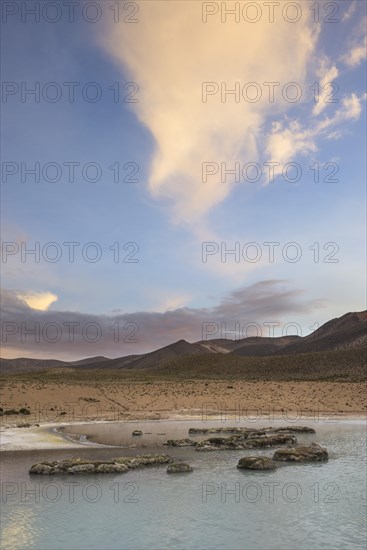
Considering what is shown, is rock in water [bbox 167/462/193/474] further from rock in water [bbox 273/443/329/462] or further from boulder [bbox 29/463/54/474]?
rock in water [bbox 273/443/329/462]

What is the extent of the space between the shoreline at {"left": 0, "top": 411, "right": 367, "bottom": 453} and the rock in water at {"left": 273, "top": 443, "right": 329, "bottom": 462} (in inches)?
394

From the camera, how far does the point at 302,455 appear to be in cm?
2770

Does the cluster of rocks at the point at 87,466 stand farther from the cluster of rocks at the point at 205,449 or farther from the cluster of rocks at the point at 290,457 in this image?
the cluster of rocks at the point at 290,457

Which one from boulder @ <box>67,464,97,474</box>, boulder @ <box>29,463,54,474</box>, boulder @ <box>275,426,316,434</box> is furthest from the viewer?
boulder @ <box>275,426,316,434</box>

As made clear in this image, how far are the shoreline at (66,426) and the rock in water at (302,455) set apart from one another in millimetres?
9998

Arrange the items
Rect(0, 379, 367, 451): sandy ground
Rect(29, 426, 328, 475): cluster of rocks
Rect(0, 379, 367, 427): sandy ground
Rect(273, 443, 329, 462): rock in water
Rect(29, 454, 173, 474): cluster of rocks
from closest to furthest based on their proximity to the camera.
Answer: Rect(29, 454, 173, 474): cluster of rocks, Rect(29, 426, 328, 475): cluster of rocks, Rect(273, 443, 329, 462): rock in water, Rect(0, 379, 367, 451): sandy ground, Rect(0, 379, 367, 427): sandy ground

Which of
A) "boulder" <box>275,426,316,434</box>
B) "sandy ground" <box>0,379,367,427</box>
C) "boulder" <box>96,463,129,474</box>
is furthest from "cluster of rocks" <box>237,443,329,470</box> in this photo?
"sandy ground" <box>0,379,367,427</box>

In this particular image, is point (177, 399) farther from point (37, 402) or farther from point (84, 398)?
Result: point (37, 402)

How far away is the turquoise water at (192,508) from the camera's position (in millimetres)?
15602

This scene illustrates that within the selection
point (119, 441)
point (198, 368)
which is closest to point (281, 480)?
point (119, 441)

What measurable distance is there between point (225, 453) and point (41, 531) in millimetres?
15617

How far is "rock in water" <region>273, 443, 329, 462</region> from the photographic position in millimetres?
27484

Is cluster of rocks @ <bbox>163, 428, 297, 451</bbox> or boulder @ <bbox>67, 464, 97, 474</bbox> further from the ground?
boulder @ <bbox>67, 464, 97, 474</bbox>

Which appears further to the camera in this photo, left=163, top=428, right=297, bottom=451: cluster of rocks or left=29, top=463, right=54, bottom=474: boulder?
left=163, top=428, right=297, bottom=451: cluster of rocks
